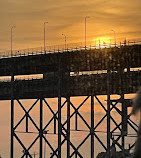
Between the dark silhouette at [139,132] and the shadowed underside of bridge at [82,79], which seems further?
the shadowed underside of bridge at [82,79]

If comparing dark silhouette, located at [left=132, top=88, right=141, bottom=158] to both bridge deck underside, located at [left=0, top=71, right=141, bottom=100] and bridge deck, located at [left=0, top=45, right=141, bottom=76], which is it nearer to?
bridge deck underside, located at [left=0, top=71, right=141, bottom=100]

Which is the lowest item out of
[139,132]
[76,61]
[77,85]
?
[139,132]

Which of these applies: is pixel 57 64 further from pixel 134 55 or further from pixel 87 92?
pixel 134 55

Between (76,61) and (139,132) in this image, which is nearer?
(139,132)

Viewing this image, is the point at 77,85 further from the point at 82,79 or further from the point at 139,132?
the point at 139,132

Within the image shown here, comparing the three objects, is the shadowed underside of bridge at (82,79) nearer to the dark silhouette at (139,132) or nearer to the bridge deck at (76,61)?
the bridge deck at (76,61)

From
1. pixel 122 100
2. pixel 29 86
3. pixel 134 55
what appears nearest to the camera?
pixel 134 55

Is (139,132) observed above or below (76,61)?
below

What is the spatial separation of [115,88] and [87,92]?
809cm

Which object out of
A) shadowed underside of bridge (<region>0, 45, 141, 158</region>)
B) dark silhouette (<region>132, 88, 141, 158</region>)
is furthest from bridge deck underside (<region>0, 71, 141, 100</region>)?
dark silhouette (<region>132, 88, 141, 158</region>)

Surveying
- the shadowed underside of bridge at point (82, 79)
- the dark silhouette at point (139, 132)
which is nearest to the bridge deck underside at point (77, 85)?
the shadowed underside of bridge at point (82, 79)

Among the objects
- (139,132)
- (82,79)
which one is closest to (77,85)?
(82,79)

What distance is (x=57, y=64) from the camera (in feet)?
223

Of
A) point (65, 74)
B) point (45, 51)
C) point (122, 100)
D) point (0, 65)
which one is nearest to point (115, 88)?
point (122, 100)
